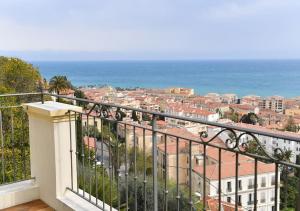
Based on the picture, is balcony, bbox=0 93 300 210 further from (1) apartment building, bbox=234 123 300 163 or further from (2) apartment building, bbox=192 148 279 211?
(1) apartment building, bbox=234 123 300 163

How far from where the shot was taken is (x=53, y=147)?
3.09 metres

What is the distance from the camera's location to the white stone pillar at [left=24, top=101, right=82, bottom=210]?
3072mm

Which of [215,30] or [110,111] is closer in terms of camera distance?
[110,111]

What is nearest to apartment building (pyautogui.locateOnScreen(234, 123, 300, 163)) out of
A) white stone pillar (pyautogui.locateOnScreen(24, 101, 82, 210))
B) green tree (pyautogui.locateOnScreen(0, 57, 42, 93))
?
white stone pillar (pyautogui.locateOnScreen(24, 101, 82, 210))

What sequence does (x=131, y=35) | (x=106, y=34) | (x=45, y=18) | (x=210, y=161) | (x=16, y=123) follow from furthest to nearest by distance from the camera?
(x=106, y=34) → (x=131, y=35) → (x=45, y=18) → (x=16, y=123) → (x=210, y=161)

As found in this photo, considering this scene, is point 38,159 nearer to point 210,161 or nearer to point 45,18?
point 210,161

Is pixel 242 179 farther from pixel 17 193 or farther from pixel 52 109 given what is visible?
pixel 17 193

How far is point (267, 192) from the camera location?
179cm

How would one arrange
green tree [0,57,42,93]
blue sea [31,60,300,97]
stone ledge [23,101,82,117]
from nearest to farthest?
stone ledge [23,101,82,117], green tree [0,57,42,93], blue sea [31,60,300,97]

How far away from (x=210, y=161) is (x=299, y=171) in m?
0.80

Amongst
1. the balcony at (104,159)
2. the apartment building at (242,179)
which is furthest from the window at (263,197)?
the balcony at (104,159)

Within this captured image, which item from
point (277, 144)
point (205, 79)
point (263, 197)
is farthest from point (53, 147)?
point (205, 79)

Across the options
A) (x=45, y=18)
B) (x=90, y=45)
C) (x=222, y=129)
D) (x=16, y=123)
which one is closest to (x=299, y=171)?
(x=222, y=129)

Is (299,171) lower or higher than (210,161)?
higher
